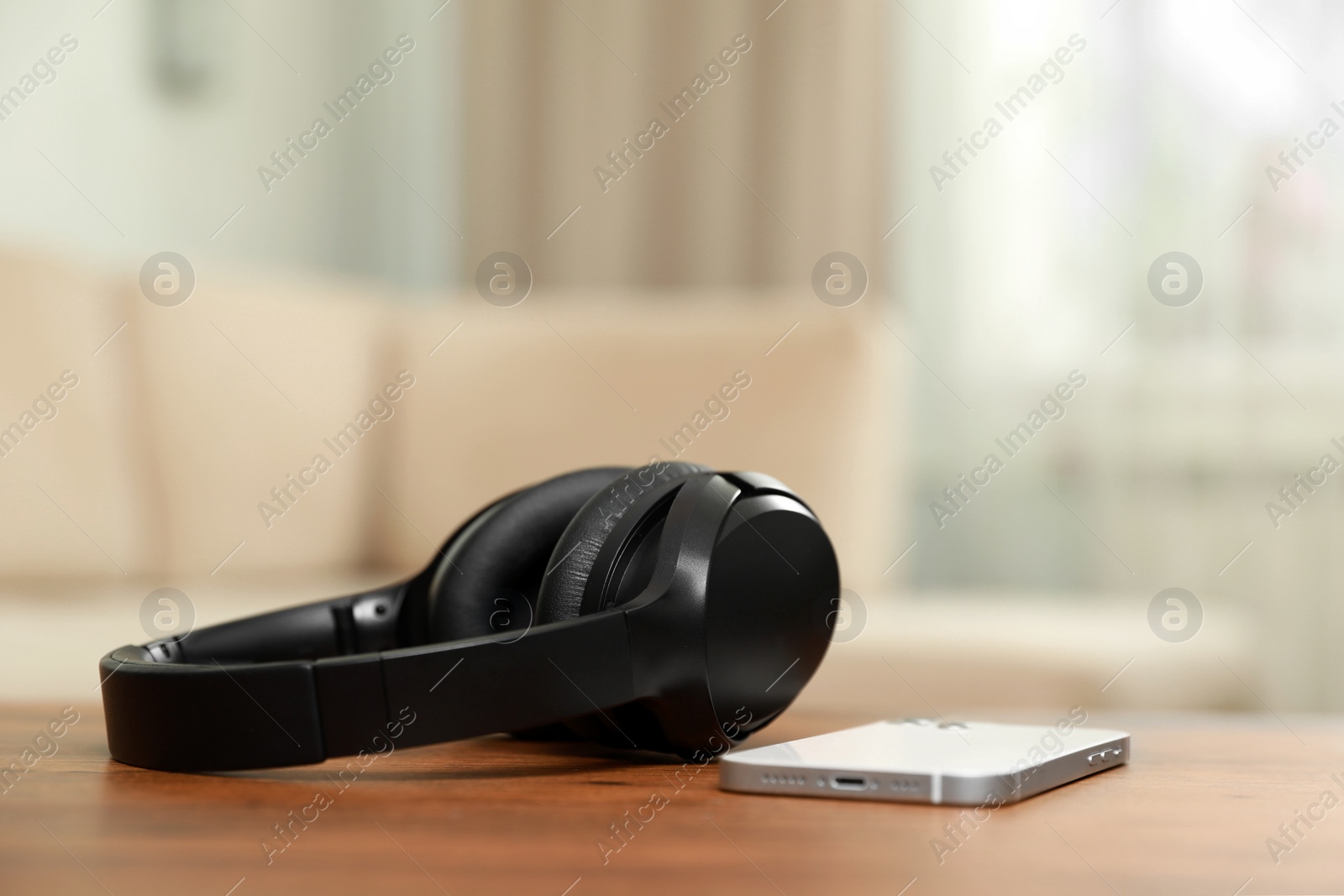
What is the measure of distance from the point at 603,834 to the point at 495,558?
0.24m

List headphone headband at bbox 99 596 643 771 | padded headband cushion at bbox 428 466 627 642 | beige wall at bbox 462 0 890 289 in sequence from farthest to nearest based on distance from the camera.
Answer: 1. beige wall at bbox 462 0 890 289
2. padded headband cushion at bbox 428 466 627 642
3. headphone headband at bbox 99 596 643 771

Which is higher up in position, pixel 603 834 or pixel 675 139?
pixel 675 139

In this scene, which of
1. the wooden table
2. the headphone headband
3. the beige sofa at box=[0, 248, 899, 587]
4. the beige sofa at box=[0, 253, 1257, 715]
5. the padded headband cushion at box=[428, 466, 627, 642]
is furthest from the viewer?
the beige sofa at box=[0, 248, 899, 587]

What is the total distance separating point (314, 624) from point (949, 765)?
367 mm

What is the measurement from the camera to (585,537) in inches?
22.7

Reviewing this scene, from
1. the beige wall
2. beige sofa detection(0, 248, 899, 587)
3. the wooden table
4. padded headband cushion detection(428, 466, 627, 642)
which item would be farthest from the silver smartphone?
the beige wall

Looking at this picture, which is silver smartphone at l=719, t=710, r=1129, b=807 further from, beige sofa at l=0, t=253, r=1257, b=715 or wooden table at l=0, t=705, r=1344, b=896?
beige sofa at l=0, t=253, r=1257, b=715

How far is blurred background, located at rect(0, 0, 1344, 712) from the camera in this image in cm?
188

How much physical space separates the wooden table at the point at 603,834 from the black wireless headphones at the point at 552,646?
0.08 ft

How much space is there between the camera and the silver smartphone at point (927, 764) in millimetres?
483

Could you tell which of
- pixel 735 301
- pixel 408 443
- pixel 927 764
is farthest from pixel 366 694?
pixel 735 301

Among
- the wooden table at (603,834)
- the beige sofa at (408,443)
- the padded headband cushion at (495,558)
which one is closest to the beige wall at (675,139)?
the beige sofa at (408,443)

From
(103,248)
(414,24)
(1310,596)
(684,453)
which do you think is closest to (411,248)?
(414,24)

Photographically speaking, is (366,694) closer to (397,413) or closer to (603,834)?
(603,834)
